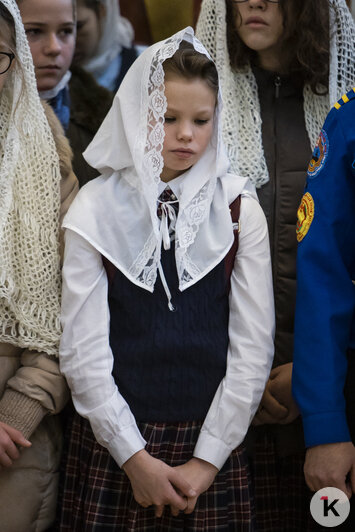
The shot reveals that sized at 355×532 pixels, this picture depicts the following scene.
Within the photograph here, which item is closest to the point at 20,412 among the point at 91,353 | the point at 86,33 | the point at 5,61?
the point at 91,353

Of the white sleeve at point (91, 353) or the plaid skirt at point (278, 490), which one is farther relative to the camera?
the plaid skirt at point (278, 490)

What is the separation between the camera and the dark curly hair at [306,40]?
7.30ft

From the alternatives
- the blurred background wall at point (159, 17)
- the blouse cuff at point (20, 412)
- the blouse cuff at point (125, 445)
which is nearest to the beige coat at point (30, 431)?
the blouse cuff at point (20, 412)

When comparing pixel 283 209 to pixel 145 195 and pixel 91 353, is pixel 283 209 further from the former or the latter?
pixel 91 353

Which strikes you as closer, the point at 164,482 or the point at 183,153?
the point at 164,482

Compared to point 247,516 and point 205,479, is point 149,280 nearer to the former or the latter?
point 205,479

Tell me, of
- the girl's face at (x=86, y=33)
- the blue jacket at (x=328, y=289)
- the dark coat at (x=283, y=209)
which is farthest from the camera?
the girl's face at (x=86, y=33)

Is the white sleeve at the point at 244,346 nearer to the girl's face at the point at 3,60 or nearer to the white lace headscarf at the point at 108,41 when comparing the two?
the girl's face at the point at 3,60

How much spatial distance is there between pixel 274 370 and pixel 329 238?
51cm

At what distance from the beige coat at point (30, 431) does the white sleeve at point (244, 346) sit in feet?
1.42

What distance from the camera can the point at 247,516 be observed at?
1.91 meters

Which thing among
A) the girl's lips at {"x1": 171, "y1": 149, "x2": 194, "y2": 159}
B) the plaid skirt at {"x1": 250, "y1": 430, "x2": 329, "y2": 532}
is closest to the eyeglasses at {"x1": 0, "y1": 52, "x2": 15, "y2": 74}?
the girl's lips at {"x1": 171, "y1": 149, "x2": 194, "y2": 159}

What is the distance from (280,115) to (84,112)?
0.78 meters

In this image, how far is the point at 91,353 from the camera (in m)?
1.87
